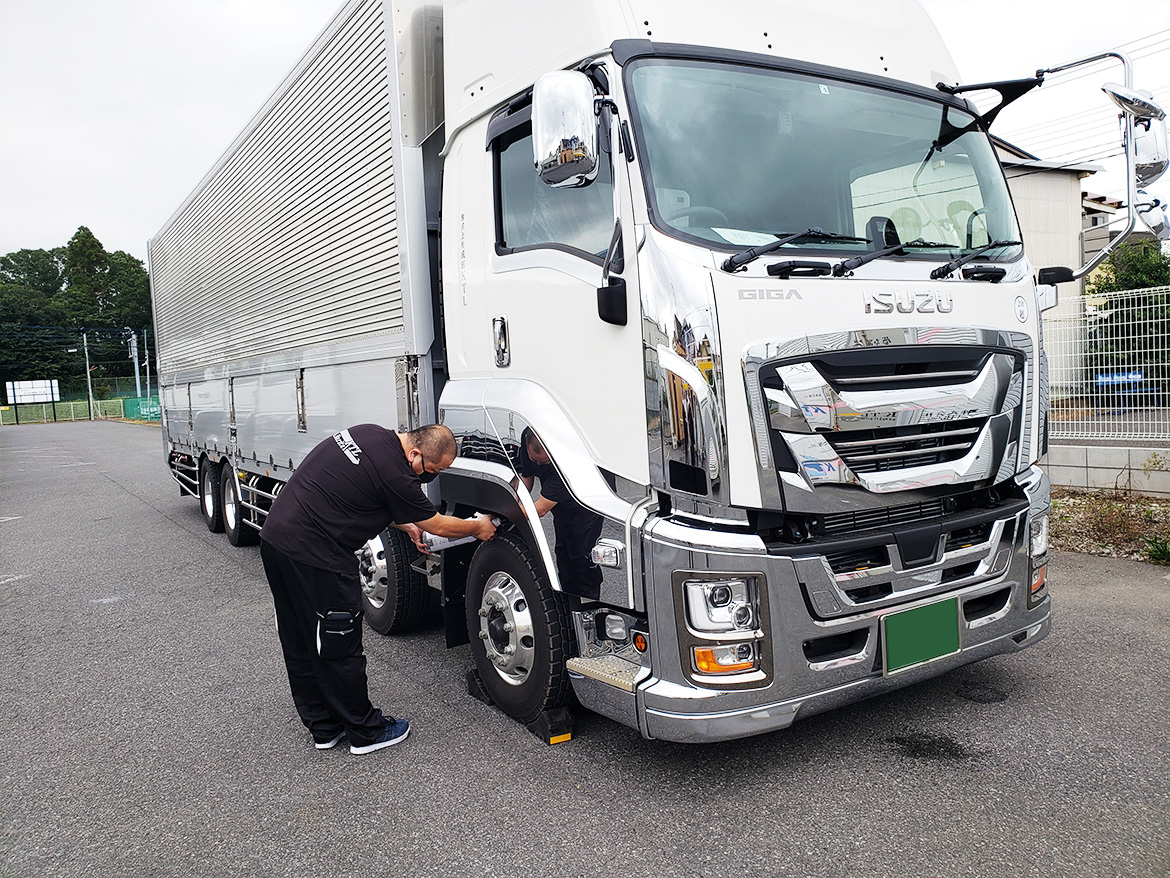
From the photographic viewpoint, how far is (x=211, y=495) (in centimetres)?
941

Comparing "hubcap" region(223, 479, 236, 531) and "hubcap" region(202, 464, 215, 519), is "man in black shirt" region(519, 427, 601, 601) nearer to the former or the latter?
"hubcap" region(223, 479, 236, 531)

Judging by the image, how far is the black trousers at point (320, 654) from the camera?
3.77m

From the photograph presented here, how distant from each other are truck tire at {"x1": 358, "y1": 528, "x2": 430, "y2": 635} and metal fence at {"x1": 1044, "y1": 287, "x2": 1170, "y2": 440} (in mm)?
5578

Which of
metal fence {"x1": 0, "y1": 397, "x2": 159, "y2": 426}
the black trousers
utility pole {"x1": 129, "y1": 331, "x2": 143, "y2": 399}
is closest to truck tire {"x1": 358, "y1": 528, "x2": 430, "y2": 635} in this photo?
the black trousers

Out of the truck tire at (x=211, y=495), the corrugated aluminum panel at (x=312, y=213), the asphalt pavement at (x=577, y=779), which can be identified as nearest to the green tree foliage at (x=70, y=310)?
the truck tire at (x=211, y=495)

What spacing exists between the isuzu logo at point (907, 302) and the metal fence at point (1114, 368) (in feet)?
15.6

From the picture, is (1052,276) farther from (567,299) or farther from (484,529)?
(484,529)

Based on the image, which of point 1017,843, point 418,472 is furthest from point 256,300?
point 1017,843

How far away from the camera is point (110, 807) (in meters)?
3.42

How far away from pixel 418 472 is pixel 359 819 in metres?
1.43

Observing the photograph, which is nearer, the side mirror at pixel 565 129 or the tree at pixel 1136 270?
the side mirror at pixel 565 129

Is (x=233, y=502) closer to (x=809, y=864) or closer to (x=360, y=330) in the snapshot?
(x=360, y=330)

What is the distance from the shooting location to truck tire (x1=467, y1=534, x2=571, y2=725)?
3.57 meters

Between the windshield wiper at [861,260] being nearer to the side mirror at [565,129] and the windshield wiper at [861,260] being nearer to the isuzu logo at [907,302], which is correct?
the isuzu logo at [907,302]
